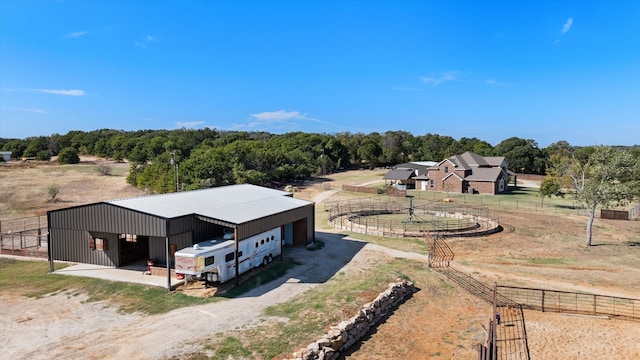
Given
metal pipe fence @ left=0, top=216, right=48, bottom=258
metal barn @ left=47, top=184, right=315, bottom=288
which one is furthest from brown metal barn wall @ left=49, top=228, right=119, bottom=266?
metal pipe fence @ left=0, top=216, right=48, bottom=258

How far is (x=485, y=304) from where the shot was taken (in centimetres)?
2019

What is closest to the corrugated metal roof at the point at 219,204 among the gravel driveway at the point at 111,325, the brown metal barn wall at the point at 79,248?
the brown metal barn wall at the point at 79,248

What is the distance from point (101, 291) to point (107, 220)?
14.1 ft

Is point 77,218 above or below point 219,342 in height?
above

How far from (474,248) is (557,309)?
12458 millimetres

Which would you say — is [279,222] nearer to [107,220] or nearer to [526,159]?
[107,220]

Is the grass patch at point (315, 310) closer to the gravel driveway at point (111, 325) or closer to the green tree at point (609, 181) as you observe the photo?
the gravel driveway at point (111, 325)

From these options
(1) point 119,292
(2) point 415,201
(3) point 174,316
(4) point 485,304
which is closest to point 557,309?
(4) point 485,304

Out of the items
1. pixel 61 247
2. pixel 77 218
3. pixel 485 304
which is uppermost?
pixel 77 218

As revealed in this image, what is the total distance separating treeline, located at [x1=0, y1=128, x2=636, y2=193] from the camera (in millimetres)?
58406

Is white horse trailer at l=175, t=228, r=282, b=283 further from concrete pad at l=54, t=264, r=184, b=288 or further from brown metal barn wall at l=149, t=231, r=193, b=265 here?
concrete pad at l=54, t=264, r=184, b=288

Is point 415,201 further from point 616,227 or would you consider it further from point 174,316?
point 174,316

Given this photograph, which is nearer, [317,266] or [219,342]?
[219,342]

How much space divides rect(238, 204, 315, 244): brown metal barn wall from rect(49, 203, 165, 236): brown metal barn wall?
4.36 meters
